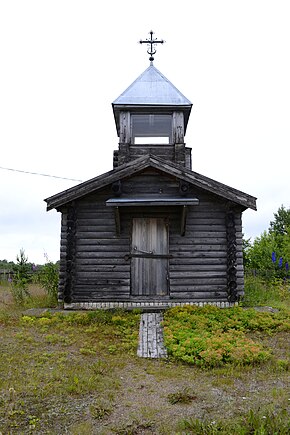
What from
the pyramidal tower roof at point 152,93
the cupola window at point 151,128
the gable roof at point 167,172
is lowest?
the gable roof at point 167,172

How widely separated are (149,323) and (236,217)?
14.2 feet

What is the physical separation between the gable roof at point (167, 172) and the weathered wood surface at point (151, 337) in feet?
13.0

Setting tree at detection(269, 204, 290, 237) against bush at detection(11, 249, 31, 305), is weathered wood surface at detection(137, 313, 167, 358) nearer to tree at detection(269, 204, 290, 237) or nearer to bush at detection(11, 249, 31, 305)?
bush at detection(11, 249, 31, 305)

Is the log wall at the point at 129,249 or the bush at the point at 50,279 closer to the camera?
the log wall at the point at 129,249

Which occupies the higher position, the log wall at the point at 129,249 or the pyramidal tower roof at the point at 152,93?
the pyramidal tower roof at the point at 152,93

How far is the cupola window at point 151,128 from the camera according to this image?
14.2 metres

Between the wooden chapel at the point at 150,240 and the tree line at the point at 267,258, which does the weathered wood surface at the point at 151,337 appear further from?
the tree line at the point at 267,258

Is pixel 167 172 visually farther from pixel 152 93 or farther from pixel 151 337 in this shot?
pixel 151 337

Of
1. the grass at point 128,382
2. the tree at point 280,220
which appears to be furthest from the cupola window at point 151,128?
the tree at point 280,220

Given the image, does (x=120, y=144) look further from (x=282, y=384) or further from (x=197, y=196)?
(x=282, y=384)

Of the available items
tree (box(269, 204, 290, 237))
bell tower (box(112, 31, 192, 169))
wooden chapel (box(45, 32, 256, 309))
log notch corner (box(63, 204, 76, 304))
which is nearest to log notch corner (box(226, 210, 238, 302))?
wooden chapel (box(45, 32, 256, 309))

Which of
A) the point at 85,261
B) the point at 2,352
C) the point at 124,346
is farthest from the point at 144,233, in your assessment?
the point at 2,352

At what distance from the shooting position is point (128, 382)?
6.44m

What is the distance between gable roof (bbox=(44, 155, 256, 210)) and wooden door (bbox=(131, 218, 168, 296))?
4.97 feet
